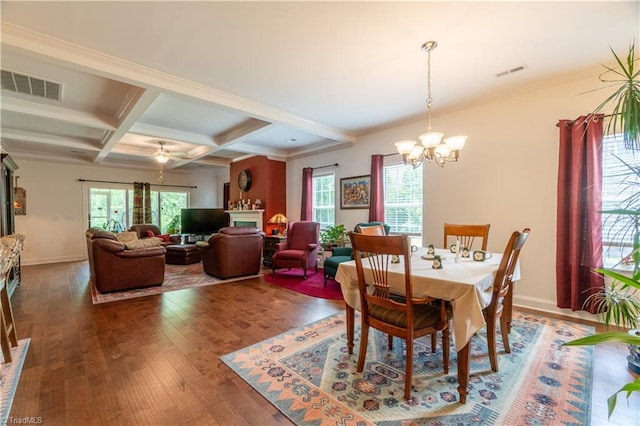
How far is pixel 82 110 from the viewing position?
13.1ft

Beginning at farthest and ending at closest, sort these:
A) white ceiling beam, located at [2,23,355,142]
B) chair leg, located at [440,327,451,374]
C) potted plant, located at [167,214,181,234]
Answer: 1. potted plant, located at [167,214,181,234]
2. white ceiling beam, located at [2,23,355,142]
3. chair leg, located at [440,327,451,374]

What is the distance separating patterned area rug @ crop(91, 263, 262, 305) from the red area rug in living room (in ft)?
1.62

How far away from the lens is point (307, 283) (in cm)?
468

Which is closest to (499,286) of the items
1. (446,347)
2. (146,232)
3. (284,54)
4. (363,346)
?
(446,347)

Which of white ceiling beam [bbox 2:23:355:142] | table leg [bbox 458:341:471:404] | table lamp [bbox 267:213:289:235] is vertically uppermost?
white ceiling beam [bbox 2:23:355:142]

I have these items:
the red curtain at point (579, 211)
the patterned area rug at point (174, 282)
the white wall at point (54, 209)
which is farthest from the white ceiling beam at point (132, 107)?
the red curtain at point (579, 211)

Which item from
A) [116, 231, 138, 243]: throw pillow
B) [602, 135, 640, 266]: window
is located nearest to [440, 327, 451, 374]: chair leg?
[602, 135, 640, 266]: window

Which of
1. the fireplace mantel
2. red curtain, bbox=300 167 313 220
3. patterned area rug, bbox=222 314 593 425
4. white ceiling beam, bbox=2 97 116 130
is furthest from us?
the fireplace mantel

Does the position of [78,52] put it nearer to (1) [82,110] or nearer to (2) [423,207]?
(1) [82,110]

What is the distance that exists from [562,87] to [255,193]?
589 cm

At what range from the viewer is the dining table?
1.70m

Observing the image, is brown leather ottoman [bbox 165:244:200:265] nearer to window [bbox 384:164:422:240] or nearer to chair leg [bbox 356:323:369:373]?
window [bbox 384:164:422:240]

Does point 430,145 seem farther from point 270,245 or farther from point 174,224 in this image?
point 174,224

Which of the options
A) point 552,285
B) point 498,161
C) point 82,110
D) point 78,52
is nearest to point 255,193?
point 82,110
